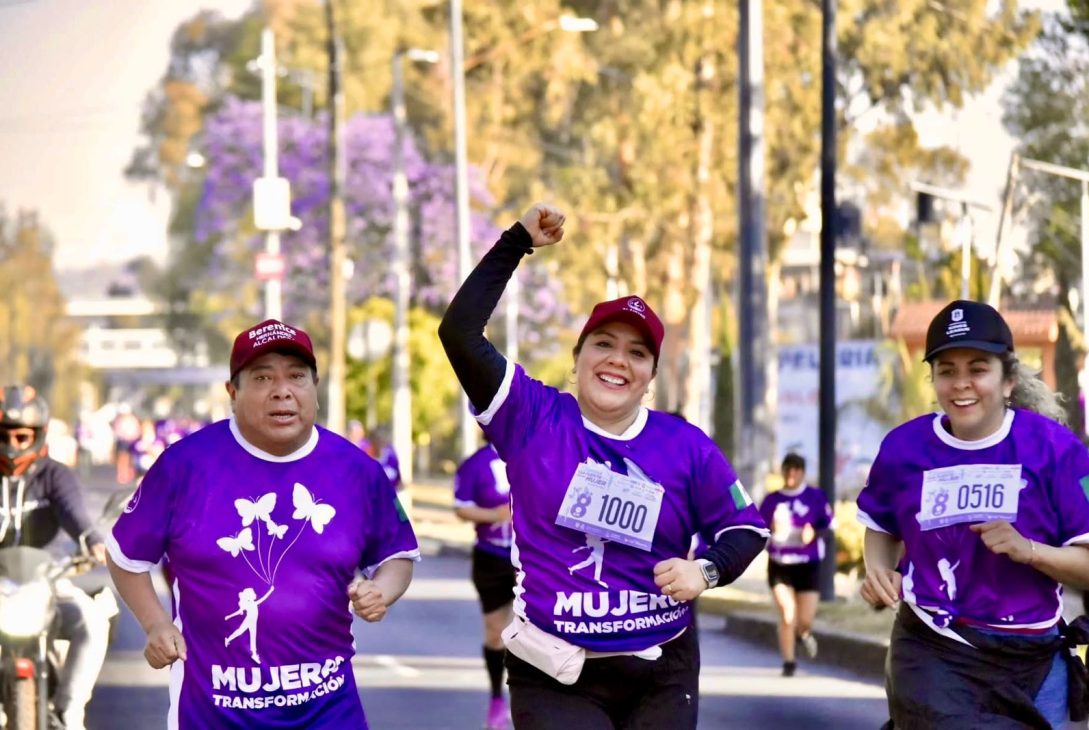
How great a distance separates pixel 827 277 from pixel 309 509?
606 inches

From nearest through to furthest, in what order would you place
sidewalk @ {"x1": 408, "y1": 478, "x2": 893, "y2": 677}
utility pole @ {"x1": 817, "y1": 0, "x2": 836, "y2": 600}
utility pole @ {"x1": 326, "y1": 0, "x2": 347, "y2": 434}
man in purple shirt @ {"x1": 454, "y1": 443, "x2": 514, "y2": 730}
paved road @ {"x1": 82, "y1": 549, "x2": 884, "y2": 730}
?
man in purple shirt @ {"x1": 454, "y1": 443, "x2": 514, "y2": 730} → paved road @ {"x1": 82, "y1": 549, "x2": 884, "y2": 730} → sidewalk @ {"x1": 408, "y1": 478, "x2": 893, "y2": 677} → utility pole @ {"x1": 817, "y1": 0, "x2": 836, "y2": 600} → utility pole @ {"x1": 326, "y1": 0, "x2": 347, "y2": 434}

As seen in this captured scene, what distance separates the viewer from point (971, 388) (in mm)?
6934

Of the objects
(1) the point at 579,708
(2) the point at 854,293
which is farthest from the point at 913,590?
(2) the point at 854,293

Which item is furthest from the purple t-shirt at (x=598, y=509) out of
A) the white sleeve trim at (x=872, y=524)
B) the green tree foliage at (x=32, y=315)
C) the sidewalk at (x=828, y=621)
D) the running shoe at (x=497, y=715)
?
the green tree foliage at (x=32, y=315)

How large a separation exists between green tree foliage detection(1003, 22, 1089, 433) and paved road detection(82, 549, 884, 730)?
7.55 metres

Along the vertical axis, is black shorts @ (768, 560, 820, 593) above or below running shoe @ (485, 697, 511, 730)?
above

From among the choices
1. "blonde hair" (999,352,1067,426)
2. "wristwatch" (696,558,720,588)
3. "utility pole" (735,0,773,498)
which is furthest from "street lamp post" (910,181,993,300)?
"wristwatch" (696,558,720,588)

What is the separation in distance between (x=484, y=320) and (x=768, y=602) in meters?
16.4

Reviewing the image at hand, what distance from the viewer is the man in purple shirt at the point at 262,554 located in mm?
6145

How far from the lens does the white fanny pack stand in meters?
6.42

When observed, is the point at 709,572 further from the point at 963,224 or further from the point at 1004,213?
the point at 963,224

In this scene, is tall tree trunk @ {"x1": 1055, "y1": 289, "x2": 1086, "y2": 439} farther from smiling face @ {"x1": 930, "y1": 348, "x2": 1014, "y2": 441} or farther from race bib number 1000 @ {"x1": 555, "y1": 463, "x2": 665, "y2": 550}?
race bib number 1000 @ {"x1": 555, "y1": 463, "x2": 665, "y2": 550}

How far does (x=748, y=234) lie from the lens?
23.3m

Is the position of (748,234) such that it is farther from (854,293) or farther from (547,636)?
(854,293)
